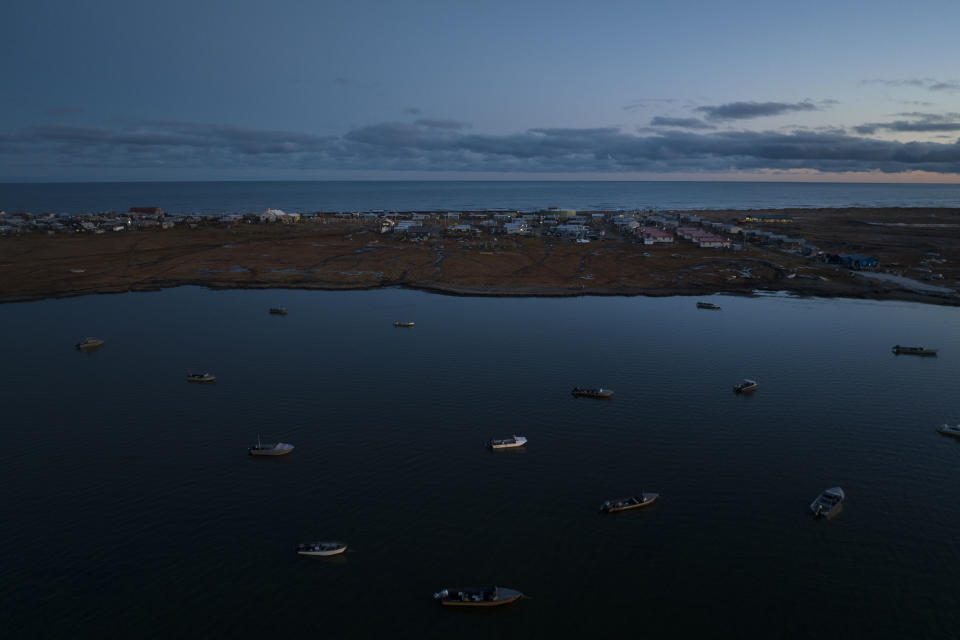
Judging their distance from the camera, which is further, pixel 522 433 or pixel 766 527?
pixel 522 433

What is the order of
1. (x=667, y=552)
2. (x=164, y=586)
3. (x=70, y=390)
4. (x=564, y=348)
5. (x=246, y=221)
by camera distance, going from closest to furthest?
1. (x=164, y=586)
2. (x=667, y=552)
3. (x=70, y=390)
4. (x=564, y=348)
5. (x=246, y=221)

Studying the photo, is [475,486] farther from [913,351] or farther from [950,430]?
[913,351]

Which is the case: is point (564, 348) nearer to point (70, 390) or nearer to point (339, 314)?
point (339, 314)

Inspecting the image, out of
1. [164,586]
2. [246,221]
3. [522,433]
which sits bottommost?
[164,586]

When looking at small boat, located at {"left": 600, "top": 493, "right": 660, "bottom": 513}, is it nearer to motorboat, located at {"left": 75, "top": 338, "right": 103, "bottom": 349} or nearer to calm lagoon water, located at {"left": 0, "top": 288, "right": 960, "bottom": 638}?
calm lagoon water, located at {"left": 0, "top": 288, "right": 960, "bottom": 638}

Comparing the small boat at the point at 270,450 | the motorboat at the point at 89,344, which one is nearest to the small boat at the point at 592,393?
the small boat at the point at 270,450

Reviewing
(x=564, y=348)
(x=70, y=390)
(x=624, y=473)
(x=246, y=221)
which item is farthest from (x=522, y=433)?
(x=246, y=221)
